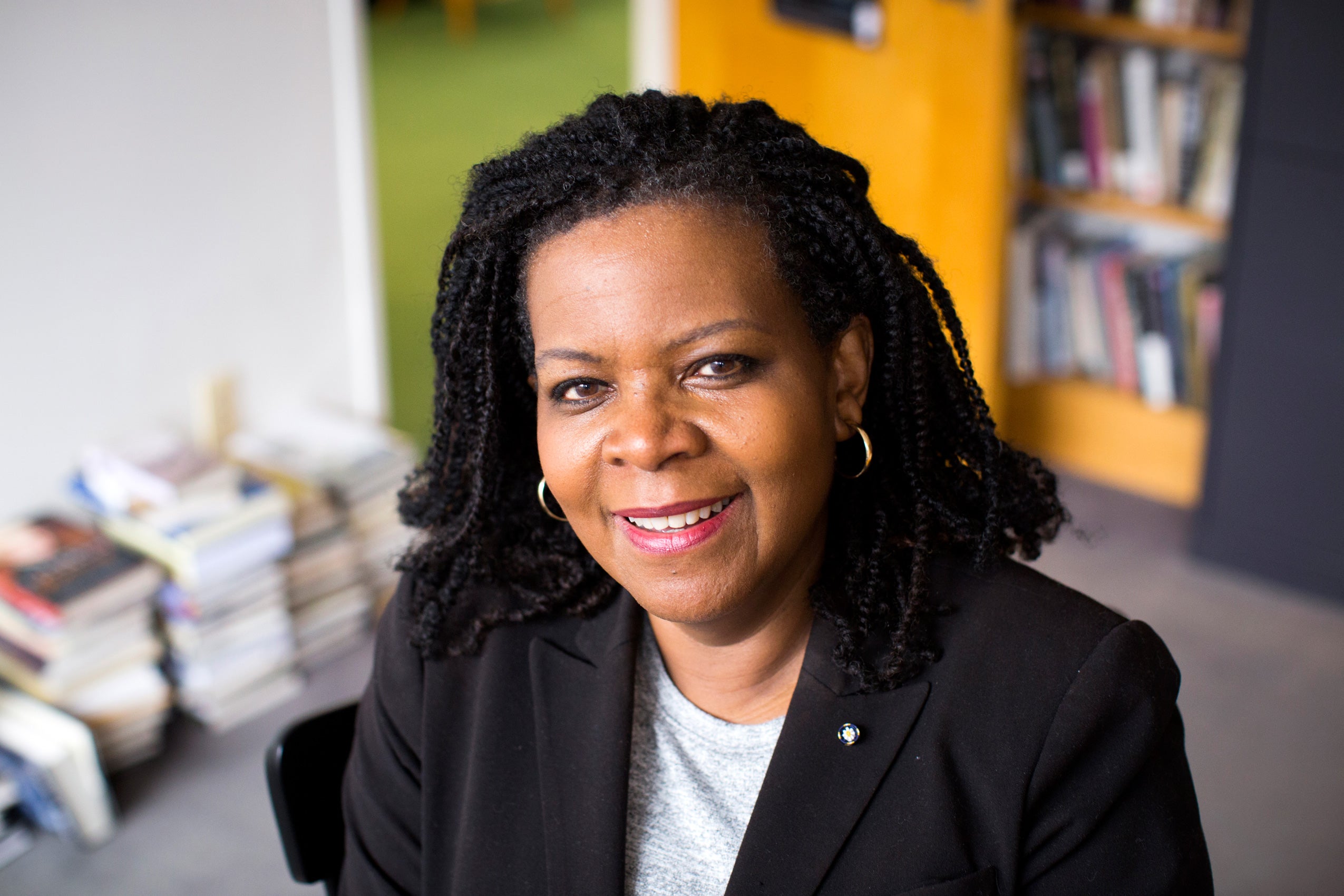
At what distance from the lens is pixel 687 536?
1.25 m

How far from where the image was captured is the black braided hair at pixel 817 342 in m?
1.26

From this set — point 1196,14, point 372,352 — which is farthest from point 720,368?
point 1196,14

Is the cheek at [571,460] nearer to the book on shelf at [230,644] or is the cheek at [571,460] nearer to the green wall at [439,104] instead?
the book on shelf at [230,644]

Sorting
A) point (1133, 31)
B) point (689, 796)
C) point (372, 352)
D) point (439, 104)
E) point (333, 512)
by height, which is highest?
point (1133, 31)

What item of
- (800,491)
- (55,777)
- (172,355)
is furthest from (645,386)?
(172,355)

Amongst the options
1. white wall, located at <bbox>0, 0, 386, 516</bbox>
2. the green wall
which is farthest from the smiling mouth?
the green wall

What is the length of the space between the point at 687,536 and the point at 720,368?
0.16 m

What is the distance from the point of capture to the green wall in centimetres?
468

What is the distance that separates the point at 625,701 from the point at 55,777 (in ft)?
5.23

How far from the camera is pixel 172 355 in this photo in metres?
2.98

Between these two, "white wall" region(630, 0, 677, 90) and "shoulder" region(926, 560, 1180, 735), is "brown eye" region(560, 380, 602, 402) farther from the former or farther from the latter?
"white wall" region(630, 0, 677, 90)

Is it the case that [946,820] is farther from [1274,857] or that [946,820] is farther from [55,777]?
[55,777]

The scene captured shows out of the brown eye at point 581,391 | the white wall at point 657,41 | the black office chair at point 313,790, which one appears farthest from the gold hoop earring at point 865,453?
the white wall at point 657,41

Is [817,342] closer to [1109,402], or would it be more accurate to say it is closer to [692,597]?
[692,597]
